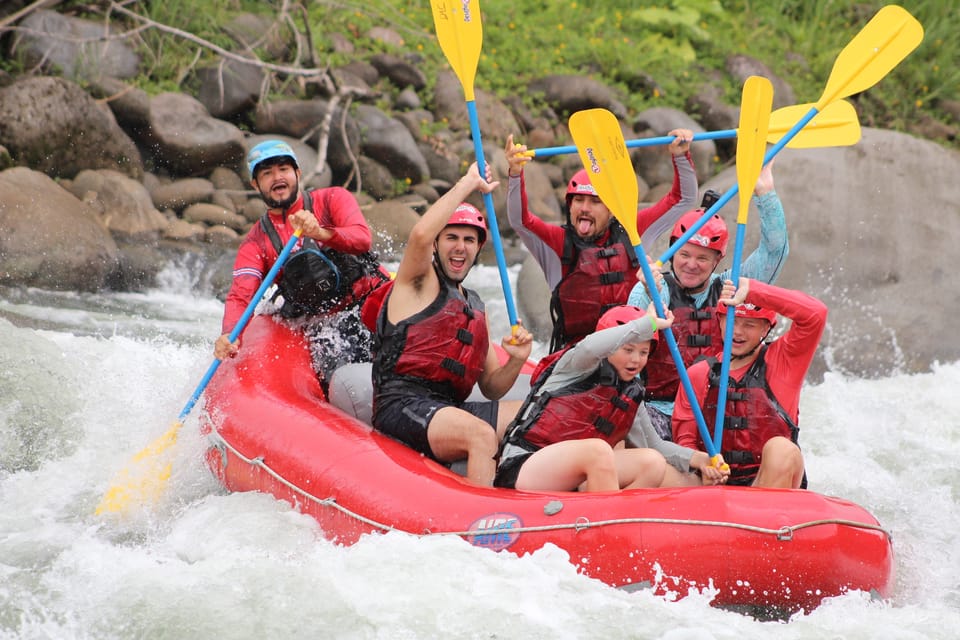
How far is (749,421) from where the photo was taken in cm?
388

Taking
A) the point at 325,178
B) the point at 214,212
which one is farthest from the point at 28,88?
the point at 325,178

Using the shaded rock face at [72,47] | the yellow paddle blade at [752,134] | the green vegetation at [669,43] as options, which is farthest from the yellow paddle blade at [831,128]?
the green vegetation at [669,43]

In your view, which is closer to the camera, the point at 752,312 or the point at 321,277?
the point at 752,312

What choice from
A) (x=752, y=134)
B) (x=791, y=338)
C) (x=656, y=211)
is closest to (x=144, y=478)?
(x=656, y=211)

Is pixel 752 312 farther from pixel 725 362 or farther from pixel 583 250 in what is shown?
pixel 583 250

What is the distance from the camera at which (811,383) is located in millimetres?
7109

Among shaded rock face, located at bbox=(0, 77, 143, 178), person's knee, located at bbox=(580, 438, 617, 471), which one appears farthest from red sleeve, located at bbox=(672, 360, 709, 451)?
shaded rock face, located at bbox=(0, 77, 143, 178)

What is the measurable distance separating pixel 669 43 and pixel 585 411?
32.5ft

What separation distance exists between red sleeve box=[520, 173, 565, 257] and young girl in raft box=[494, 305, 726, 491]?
2.49ft

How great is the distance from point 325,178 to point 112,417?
15.5ft

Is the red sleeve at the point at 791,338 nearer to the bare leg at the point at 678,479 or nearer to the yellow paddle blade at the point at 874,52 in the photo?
the bare leg at the point at 678,479

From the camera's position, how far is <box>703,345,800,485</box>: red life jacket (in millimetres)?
3873

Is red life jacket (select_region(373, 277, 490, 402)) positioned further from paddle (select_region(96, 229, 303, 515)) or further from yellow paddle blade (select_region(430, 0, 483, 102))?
yellow paddle blade (select_region(430, 0, 483, 102))

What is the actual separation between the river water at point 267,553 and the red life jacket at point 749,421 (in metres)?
0.64
